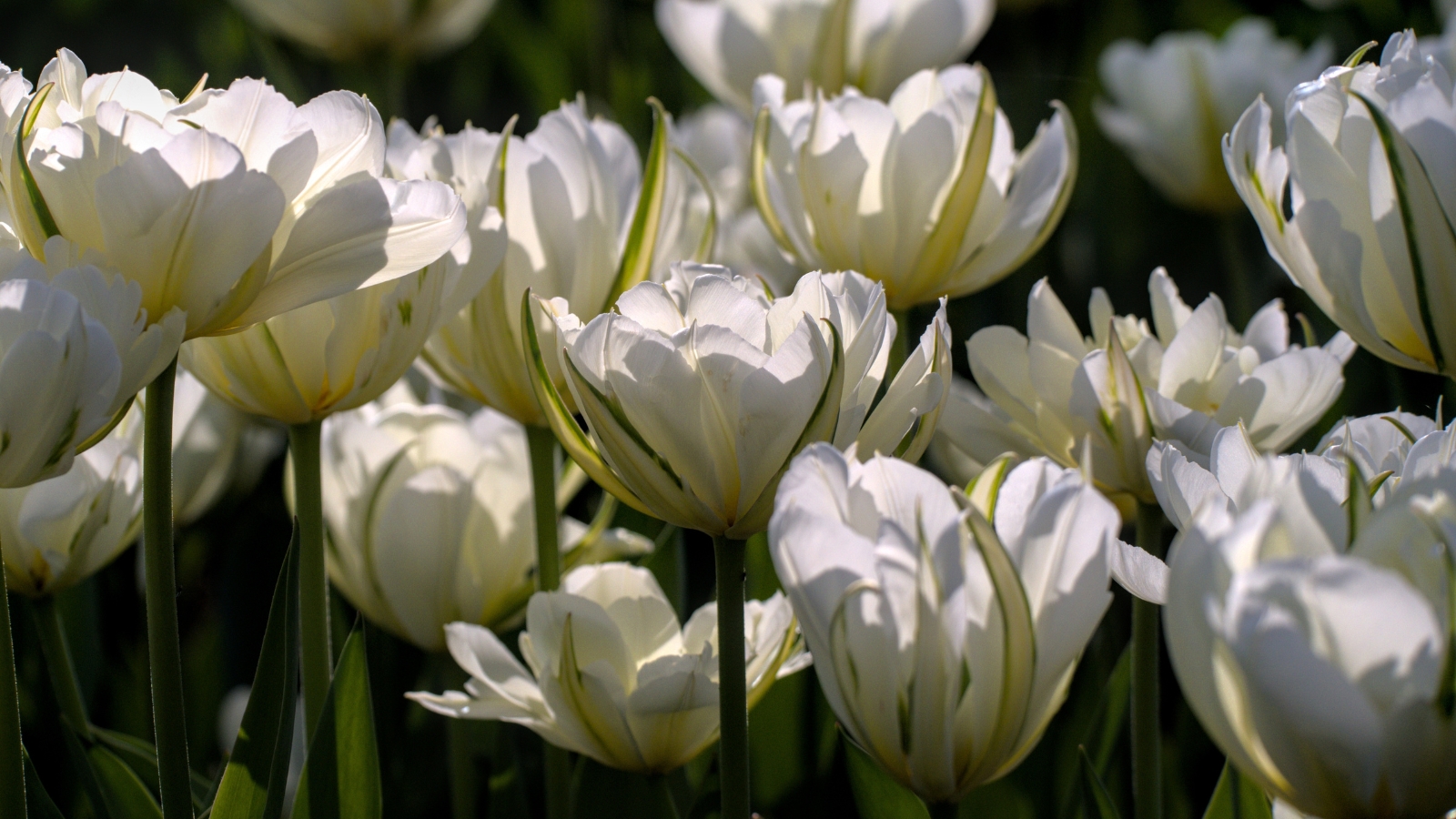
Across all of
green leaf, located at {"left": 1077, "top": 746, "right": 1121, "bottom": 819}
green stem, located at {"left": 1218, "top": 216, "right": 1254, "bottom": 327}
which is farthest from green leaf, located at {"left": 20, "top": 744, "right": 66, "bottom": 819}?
green stem, located at {"left": 1218, "top": 216, "right": 1254, "bottom": 327}

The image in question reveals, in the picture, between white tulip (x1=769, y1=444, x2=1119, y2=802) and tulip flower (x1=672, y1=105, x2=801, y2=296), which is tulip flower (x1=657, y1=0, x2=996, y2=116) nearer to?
tulip flower (x1=672, y1=105, x2=801, y2=296)

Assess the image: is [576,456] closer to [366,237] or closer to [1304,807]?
[366,237]

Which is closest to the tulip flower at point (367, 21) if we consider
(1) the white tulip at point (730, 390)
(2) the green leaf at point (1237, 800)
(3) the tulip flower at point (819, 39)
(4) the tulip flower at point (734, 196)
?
(4) the tulip flower at point (734, 196)

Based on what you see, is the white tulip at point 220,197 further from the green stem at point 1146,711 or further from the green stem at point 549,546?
the green stem at point 1146,711

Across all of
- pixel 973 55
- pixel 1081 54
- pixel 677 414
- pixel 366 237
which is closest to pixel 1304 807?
pixel 677 414

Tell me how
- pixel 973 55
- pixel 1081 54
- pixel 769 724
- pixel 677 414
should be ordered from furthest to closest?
1. pixel 973 55
2. pixel 1081 54
3. pixel 769 724
4. pixel 677 414

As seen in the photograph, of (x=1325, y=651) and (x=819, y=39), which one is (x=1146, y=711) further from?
(x=819, y=39)
